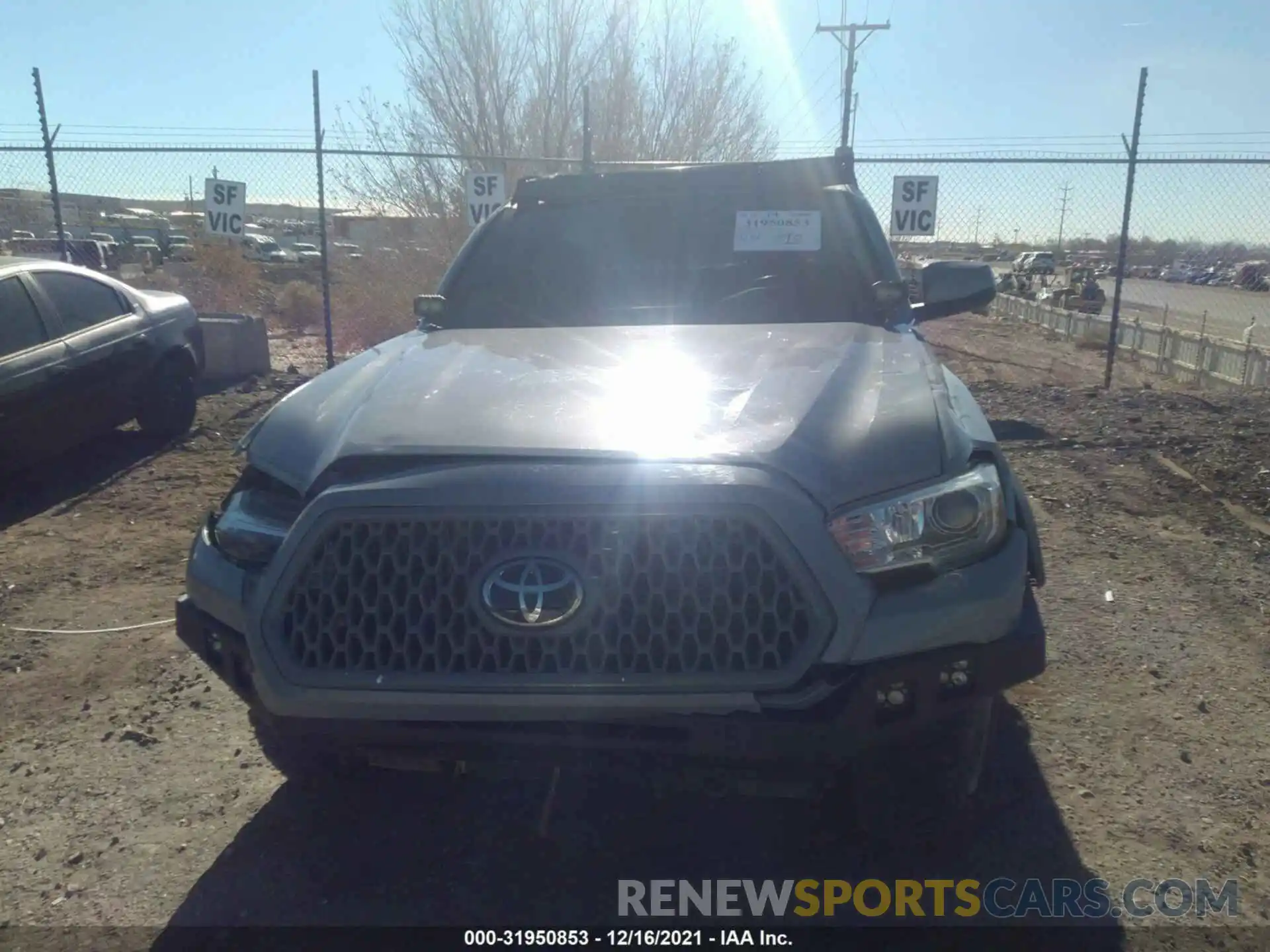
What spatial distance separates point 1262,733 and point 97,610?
464 cm

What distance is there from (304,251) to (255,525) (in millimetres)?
45797

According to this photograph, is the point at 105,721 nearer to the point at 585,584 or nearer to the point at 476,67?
the point at 585,584

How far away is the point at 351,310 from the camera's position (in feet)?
64.3

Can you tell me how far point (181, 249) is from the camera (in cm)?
3241

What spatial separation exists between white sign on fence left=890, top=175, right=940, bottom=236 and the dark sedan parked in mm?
6864

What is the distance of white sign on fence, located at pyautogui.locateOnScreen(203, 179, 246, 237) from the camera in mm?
9266

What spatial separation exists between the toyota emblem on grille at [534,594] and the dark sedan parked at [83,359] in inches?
204

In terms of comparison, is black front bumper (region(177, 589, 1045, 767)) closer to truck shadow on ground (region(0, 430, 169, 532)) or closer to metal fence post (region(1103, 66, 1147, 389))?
truck shadow on ground (region(0, 430, 169, 532))

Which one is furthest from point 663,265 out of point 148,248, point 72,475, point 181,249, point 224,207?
point 148,248

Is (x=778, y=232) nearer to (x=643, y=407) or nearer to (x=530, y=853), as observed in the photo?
(x=643, y=407)

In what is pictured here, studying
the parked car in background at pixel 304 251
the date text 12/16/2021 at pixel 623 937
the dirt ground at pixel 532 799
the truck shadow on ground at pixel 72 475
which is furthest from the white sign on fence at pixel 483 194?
the parked car in background at pixel 304 251

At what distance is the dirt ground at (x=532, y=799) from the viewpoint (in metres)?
2.62

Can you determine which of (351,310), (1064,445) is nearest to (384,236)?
(351,310)

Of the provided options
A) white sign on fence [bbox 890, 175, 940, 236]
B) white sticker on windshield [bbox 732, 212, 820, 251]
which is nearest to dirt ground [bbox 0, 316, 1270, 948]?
white sticker on windshield [bbox 732, 212, 820, 251]
